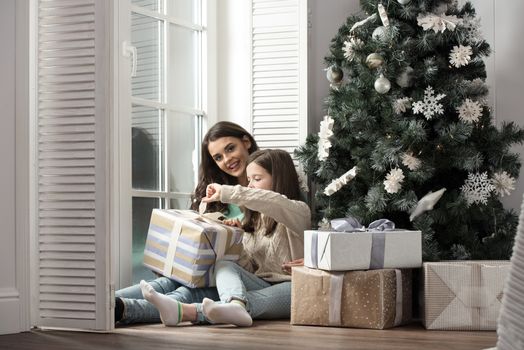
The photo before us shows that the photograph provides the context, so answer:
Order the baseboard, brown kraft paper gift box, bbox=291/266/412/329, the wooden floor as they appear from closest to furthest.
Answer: the wooden floor
the baseboard
brown kraft paper gift box, bbox=291/266/412/329

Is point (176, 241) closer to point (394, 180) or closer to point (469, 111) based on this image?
point (394, 180)

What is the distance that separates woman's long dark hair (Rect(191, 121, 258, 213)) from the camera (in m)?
3.49

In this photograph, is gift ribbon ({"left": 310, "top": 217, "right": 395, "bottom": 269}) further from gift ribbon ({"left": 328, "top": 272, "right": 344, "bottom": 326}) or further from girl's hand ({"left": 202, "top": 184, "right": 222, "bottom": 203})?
girl's hand ({"left": 202, "top": 184, "right": 222, "bottom": 203})

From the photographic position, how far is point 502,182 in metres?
3.14

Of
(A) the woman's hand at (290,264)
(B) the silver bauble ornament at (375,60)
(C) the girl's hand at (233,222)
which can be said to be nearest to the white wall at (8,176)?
(C) the girl's hand at (233,222)

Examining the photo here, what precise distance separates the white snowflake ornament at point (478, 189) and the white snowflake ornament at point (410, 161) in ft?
0.65

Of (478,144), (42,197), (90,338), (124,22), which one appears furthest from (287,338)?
(124,22)

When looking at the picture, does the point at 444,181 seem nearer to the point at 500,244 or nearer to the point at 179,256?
the point at 500,244

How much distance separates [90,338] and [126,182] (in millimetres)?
917

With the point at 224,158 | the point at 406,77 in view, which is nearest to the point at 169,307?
the point at 224,158

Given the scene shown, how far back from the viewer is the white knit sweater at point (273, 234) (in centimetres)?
315

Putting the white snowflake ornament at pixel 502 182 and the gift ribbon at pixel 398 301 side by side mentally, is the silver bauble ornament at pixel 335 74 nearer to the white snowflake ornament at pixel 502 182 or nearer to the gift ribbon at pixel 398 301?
the white snowflake ornament at pixel 502 182

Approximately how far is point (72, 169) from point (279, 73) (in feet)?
4.42

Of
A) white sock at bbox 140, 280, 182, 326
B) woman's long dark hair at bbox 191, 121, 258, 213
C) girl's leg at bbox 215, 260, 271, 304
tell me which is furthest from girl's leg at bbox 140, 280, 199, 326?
woman's long dark hair at bbox 191, 121, 258, 213
